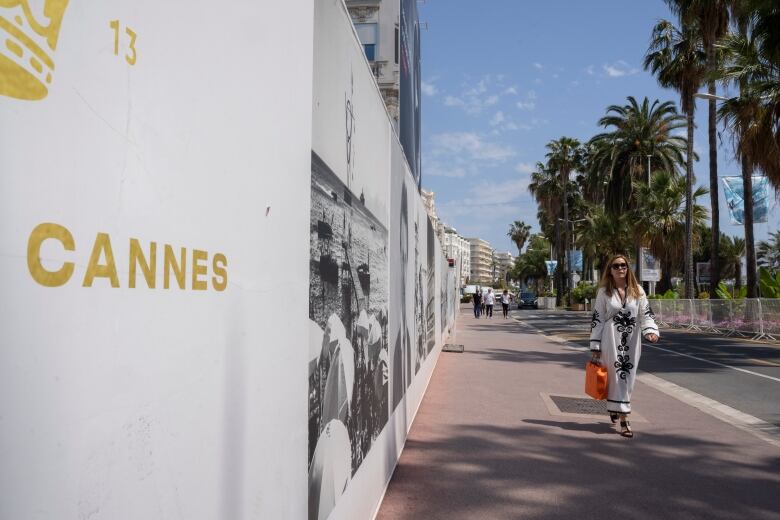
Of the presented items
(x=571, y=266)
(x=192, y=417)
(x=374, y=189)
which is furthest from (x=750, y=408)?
(x=571, y=266)

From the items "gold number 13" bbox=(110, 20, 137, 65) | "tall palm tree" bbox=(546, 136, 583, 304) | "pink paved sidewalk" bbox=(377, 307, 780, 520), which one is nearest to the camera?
"gold number 13" bbox=(110, 20, 137, 65)

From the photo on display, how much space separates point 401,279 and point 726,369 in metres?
9.74

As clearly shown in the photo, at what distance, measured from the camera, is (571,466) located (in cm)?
514

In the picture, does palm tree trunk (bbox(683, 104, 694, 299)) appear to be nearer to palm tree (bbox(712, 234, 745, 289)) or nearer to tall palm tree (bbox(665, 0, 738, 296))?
tall palm tree (bbox(665, 0, 738, 296))

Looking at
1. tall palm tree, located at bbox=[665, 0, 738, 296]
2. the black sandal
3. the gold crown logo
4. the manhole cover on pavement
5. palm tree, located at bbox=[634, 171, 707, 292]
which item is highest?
tall palm tree, located at bbox=[665, 0, 738, 296]

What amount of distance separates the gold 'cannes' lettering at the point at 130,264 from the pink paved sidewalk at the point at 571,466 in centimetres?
305

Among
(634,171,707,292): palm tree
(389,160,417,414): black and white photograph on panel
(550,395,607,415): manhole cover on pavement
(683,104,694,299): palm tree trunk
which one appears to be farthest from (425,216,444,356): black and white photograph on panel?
(634,171,707,292): palm tree

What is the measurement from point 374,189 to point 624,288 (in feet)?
12.8

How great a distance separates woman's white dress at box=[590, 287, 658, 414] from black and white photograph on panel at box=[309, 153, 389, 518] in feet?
11.4

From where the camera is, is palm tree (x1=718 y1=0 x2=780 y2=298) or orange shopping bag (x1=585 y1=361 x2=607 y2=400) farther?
palm tree (x1=718 y1=0 x2=780 y2=298)

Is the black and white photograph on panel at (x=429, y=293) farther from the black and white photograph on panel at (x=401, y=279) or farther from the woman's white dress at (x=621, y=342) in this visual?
the woman's white dress at (x=621, y=342)

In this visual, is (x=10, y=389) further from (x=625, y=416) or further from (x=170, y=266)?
(x=625, y=416)

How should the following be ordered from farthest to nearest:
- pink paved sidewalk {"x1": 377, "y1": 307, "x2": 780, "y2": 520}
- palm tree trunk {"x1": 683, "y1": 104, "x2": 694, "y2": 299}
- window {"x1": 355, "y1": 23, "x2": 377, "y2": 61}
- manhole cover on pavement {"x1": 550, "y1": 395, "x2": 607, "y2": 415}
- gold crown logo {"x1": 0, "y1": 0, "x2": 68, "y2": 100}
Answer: palm tree trunk {"x1": 683, "y1": 104, "x2": 694, "y2": 299}, window {"x1": 355, "y1": 23, "x2": 377, "y2": 61}, manhole cover on pavement {"x1": 550, "y1": 395, "x2": 607, "y2": 415}, pink paved sidewalk {"x1": 377, "y1": 307, "x2": 780, "y2": 520}, gold crown logo {"x1": 0, "y1": 0, "x2": 68, "y2": 100}

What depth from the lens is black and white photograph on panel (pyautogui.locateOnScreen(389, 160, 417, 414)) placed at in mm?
4684
